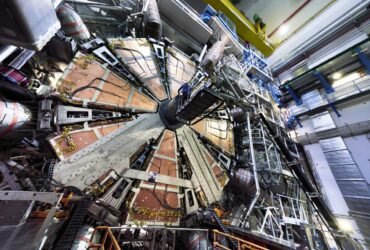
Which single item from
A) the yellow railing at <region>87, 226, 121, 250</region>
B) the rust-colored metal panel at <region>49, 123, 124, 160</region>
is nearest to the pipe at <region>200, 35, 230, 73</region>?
the rust-colored metal panel at <region>49, 123, 124, 160</region>

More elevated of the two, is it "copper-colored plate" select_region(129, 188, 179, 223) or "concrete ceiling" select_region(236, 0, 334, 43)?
"concrete ceiling" select_region(236, 0, 334, 43)

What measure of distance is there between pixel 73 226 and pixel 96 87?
3051 mm

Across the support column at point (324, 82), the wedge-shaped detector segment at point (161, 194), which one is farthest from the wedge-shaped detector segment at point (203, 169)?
the support column at point (324, 82)

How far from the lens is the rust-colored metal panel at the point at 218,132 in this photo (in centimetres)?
608

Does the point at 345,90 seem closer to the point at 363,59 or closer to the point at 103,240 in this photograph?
the point at 363,59

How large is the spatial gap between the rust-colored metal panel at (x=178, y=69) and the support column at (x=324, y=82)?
30.1ft

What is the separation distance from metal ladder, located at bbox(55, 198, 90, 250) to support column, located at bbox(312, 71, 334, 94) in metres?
14.2

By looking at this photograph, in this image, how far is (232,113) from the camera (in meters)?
7.66

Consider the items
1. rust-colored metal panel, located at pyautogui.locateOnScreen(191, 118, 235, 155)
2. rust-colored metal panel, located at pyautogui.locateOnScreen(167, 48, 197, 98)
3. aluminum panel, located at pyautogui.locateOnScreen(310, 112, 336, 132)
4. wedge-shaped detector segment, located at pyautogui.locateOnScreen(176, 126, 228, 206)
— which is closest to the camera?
wedge-shaped detector segment, located at pyautogui.locateOnScreen(176, 126, 228, 206)

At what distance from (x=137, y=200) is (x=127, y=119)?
80.3 inches

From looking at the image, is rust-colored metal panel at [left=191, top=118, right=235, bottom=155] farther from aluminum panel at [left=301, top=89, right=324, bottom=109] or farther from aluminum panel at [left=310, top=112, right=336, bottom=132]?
aluminum panel at [left=301, top=89, right=324, bottom=109]

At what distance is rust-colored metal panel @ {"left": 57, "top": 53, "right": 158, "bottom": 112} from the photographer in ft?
12.9

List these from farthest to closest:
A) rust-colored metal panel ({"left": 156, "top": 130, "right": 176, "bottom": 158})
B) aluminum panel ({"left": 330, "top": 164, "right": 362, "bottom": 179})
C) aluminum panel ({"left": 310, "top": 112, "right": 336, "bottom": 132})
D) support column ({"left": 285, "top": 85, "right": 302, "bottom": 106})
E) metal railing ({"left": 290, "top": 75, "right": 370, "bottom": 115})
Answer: support column ({"left": 285, "top": 85, "right": 302, "bottom": 106}) → aluminum panel ({"left": 310, "top": 112, "right": 336, "bottom": 132}) → metal railing ({"left": 290, "top": 75, "right": 370, "bottom": 115}) → aluminum panel ({"left": 330, "top": 164, "right": 362, "bottom": 179}) → rust-colored metal panel ({"left": 156, "top": 130, "right": 176, "bottom": 158})

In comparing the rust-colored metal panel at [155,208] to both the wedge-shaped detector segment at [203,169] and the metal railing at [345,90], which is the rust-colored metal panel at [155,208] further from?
the metal railing at [345,90]
